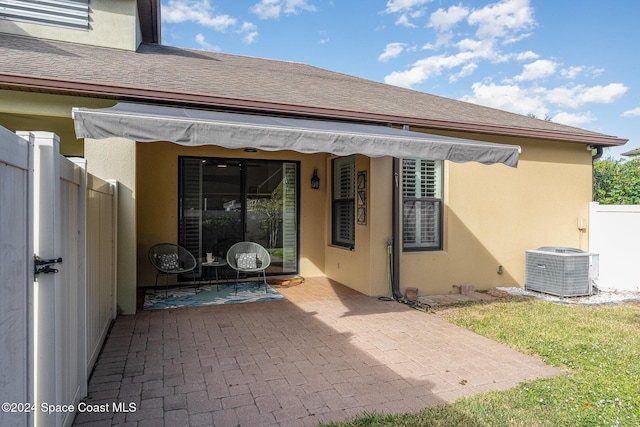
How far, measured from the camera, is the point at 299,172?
32.7 ft

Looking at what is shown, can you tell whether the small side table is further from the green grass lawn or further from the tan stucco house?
the green grass lawn

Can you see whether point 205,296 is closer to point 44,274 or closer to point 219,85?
point 219,85

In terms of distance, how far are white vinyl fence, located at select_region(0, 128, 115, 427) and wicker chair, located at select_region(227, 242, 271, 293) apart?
5.07m

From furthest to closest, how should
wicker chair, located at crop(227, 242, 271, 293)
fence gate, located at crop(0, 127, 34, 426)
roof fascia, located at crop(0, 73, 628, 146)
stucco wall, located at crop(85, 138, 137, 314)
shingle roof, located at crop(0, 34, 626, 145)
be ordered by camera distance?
wicker chair, located at crop(227, 242, 271, 293)
stucco wall, located at crop(85, 138, 137, 314)
shingle roof, located at crop(0, 34, 626, 145)
roof fascia, located at crop(0, 73, 628, 146)
fence gate, located at crop(0, 127, 34, 426)

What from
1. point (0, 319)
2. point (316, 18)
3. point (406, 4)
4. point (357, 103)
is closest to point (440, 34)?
point (406, 4)

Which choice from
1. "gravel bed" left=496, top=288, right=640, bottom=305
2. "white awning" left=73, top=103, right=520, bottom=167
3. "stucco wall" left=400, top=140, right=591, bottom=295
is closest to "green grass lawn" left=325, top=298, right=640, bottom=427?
"gravel bed" left=496, top=288, right=640, bottom=305

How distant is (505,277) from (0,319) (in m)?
9.34

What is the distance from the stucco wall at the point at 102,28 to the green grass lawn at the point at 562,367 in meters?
9.20

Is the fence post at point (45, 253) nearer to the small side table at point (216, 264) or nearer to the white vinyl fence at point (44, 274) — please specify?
the white vinyl fence at point (44, 274)

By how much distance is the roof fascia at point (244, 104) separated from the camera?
5.77 metres

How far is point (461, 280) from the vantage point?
8602mm

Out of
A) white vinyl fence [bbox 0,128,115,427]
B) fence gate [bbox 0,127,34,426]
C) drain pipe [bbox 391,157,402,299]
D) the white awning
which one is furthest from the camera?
drain pipe [bbox 391,157,402,299]

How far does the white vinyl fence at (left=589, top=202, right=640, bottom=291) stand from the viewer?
8.77m

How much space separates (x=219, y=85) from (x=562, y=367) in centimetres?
707
